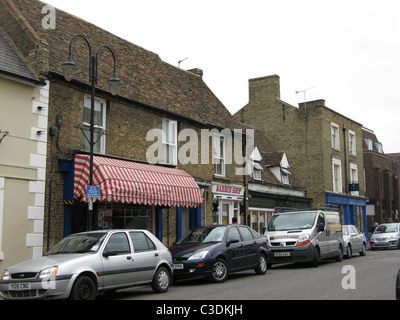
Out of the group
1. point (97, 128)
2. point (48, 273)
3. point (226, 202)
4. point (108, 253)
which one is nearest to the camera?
point (48, 273)

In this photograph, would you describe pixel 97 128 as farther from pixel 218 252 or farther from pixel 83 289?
pixel 83 289

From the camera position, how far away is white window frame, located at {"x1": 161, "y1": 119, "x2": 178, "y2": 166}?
62.8 ft

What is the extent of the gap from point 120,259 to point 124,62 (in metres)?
11.1

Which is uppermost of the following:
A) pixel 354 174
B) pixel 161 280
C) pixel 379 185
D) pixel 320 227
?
pixel 354 174

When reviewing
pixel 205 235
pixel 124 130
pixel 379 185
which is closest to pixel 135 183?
pixel 124 130

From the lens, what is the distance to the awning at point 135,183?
1435 centimetres

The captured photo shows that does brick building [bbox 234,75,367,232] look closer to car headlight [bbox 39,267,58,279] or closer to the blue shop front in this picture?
the blue shop front

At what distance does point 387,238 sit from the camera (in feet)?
94.7

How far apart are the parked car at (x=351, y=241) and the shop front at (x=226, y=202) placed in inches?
199

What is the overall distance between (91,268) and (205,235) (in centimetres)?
503

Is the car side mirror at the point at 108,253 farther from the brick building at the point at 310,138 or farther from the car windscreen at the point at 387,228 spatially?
the brick building at the point at 310,138

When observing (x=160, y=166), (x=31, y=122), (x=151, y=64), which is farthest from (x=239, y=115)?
(x=31, y=122)

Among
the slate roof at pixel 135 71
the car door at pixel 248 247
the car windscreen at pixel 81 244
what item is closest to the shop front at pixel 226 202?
the slate roof at pixel 135 71
